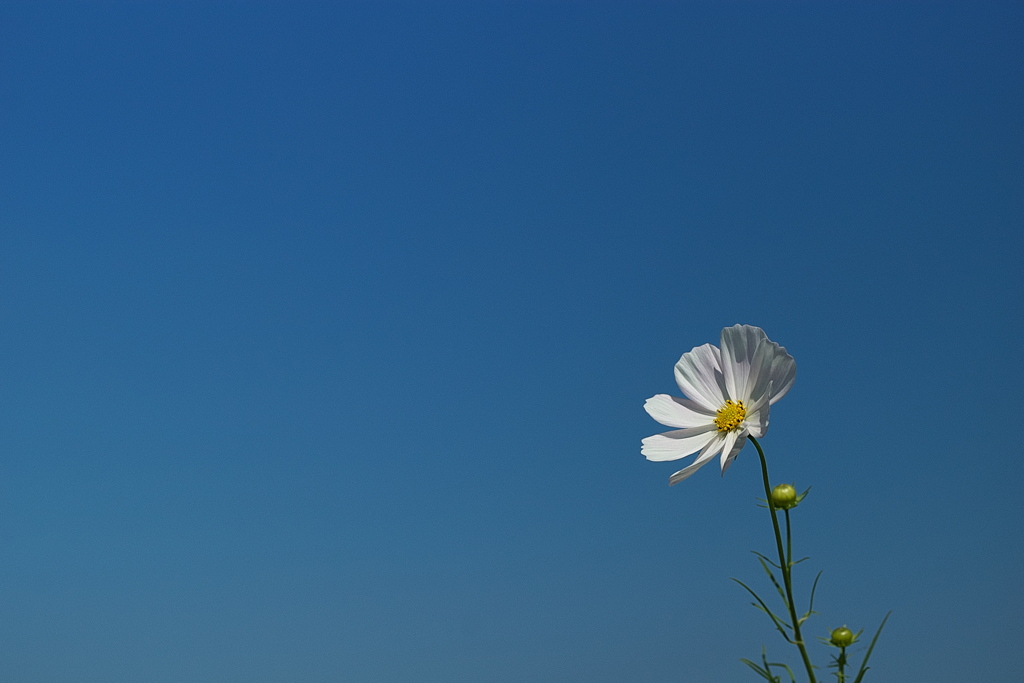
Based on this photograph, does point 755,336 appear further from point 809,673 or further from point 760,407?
point 809,673

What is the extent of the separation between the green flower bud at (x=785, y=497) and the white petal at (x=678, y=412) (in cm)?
17

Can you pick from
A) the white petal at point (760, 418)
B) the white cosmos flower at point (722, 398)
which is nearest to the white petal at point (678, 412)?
the white cosmos flower at point (722, 398)

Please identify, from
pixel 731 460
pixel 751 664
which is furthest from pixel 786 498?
pixel 751 664

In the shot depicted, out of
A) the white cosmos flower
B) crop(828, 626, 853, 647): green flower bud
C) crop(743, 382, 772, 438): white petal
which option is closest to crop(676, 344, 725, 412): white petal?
the white cosmos flower

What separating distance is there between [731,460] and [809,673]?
10.7 inches

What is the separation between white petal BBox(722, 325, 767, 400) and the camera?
1.15 metres

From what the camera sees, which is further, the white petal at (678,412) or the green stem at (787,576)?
the white petal at (678,412)

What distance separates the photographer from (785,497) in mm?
1104

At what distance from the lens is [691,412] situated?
128 cm

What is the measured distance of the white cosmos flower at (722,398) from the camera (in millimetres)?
1089

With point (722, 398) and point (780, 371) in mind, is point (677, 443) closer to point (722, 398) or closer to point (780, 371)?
point (722, 398)

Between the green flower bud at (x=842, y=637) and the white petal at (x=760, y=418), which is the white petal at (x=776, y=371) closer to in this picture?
the white petal at (x=760, y=418)

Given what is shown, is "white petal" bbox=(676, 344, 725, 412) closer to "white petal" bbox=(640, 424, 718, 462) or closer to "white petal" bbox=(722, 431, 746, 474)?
"white petal" bbox=(640, 424, 718, 462)

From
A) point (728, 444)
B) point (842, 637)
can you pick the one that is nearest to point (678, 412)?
point (728, 444)
